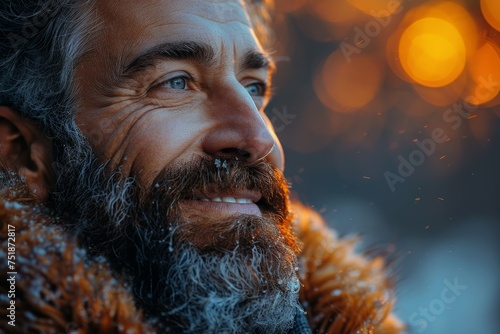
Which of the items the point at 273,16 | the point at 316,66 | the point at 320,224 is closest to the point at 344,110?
Result: the point at 316,66

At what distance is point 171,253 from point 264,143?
18.5 inches

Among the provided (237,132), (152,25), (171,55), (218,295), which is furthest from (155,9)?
(218,295)

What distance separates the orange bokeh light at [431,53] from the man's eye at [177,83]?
567cm

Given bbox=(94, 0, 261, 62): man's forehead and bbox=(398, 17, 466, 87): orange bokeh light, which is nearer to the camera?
bbox=(94, 0, 261, 62): man's forehead

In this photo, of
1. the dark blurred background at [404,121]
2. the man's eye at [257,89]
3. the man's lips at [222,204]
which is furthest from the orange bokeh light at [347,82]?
the man's lips at [222,204]

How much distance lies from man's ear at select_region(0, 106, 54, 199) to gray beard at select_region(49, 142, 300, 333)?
0.07 meters

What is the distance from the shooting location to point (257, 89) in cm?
237

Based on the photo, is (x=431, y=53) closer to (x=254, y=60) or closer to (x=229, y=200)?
(x=254, y=60)

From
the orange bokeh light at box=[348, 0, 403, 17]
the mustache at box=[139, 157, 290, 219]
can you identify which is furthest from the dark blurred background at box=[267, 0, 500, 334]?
the mustache at box=[139, 157, 290, 219]

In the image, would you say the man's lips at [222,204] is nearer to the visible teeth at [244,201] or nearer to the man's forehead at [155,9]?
the visible teeth at [244,201]

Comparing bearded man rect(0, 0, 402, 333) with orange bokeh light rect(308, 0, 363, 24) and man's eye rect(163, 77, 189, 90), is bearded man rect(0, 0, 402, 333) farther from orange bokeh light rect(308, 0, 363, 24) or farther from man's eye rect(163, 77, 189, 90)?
orange bokeh light rect(308, 0, 363, 24)

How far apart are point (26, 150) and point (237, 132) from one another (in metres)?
0.72

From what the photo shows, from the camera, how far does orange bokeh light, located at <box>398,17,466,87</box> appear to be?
732cm

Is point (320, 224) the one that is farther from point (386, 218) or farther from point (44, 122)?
point (386, 218)
